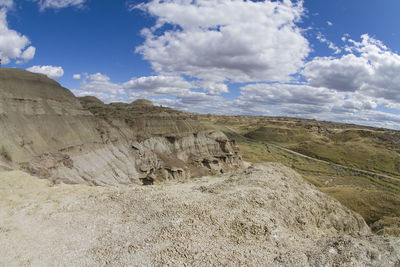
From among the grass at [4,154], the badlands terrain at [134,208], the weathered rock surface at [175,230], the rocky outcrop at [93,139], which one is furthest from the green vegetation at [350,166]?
the grass at [4,154]

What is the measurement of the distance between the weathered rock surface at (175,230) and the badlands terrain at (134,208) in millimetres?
62

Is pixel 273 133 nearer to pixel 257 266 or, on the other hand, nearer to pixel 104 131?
pixel 104 131

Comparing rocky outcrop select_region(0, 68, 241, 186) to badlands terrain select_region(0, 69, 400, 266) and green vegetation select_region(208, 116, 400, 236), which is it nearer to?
badlands terrain select_region(0, 69, 400, 266)

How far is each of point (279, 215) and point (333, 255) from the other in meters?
3.95

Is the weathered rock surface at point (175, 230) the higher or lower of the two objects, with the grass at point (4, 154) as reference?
lower

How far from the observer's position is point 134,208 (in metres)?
14.6

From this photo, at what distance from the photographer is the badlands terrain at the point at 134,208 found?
35.3 ft

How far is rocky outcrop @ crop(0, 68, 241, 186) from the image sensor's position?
26781 mm

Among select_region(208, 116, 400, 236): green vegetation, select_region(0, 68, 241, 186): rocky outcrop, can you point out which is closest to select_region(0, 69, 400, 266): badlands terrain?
select_region(0, 68, 241, 186): rocky outcrop

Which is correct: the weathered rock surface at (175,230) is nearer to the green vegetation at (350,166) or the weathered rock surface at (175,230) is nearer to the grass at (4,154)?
the grass at (4,154)

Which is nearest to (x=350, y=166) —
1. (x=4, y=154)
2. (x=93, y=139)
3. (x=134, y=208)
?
(x=93, y=139)

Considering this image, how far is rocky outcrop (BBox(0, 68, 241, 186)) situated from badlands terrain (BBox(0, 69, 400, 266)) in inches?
6.5

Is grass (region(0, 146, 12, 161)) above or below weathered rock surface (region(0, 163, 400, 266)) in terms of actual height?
above

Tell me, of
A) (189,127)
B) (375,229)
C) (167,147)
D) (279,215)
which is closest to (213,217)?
(279,215)
